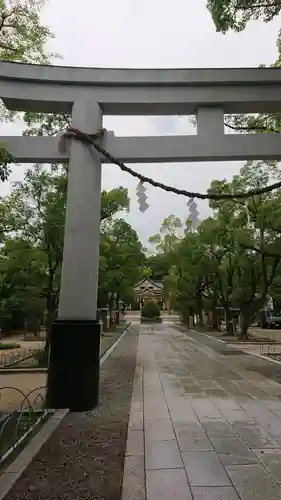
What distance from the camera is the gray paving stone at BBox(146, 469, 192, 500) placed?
2.82 m

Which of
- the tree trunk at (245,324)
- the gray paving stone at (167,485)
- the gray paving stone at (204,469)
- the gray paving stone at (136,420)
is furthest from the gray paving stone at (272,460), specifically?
the tree trunk at (245,324)

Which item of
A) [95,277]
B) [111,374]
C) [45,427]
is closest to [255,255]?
[111,374]

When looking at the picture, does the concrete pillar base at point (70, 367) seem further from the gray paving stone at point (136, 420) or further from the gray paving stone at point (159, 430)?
the gray paving stone at point (159, 430)

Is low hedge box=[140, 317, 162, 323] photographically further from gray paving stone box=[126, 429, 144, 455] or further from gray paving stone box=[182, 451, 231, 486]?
gray paving stone box=[182, 451, 231, 486]

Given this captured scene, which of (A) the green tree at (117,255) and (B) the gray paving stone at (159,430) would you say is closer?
(B) the gray paving stone at (159,430)

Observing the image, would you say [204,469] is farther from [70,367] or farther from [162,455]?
[70,367]

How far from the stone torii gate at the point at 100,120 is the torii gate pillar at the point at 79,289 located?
0.01m

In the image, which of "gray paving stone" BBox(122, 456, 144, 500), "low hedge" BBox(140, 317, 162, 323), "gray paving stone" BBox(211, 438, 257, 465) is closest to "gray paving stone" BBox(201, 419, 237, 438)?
"gray paving stone" BBox(211, 438, 257, 465)

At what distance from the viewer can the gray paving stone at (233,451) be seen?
349 cm

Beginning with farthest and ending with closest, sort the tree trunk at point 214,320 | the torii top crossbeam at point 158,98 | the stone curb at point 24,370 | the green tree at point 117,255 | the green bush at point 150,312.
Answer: the green bush at point 150,312 → the tree trunk at point 214,320 → the green tree at point 117,255 → the stone curb at point 24,370 → the torii top crossbeam at point 158,98

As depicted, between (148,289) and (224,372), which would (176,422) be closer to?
(224,372)

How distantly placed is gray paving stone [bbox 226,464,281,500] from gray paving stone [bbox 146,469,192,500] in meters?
0.39

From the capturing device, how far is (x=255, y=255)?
57.0 feet

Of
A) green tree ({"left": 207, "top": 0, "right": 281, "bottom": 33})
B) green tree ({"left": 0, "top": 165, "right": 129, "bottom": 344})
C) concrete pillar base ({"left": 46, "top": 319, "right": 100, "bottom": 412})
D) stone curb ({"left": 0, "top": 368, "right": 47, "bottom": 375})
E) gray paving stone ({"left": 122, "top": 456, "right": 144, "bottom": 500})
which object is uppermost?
green tree ({"left": 207, "top": 0, "right": 281, "bottom": 33})
